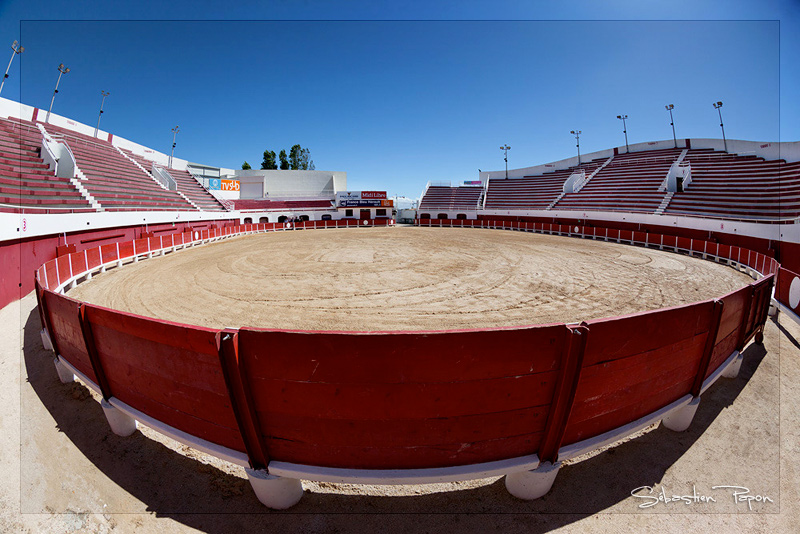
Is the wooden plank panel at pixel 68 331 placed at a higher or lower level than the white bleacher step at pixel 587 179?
lower

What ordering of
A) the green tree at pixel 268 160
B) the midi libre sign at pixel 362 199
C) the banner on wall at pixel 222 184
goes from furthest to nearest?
the green tree at pixel 268 160 < the midi libre sign at pixel 362 199 < the banner on wall at pixel 222 184

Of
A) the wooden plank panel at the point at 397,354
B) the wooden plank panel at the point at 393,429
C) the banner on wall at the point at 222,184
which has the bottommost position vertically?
the wooden plank panel at the point at 393,429

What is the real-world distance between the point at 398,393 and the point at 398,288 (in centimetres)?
707

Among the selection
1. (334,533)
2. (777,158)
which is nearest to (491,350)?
(334,533)

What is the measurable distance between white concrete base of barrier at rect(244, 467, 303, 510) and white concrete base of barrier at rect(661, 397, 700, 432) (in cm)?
433

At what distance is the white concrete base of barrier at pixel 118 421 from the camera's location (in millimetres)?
3510

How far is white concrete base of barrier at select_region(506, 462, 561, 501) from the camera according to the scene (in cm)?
270

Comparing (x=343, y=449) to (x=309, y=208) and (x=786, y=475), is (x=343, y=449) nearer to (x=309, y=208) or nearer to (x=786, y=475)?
(x=786, y=475)

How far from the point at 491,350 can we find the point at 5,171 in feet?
79.4

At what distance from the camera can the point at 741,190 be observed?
23531 millimetres

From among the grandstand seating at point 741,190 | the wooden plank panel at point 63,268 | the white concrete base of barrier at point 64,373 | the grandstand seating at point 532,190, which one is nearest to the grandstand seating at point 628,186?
the grandstand seating at point 741,190

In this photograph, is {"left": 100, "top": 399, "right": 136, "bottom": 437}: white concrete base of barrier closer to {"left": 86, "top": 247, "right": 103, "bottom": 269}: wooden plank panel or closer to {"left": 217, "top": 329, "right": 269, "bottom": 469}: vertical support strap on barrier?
{"left": 217, "top": 329, "right": 269, "bottom": 469}: vertical support strap on barrier

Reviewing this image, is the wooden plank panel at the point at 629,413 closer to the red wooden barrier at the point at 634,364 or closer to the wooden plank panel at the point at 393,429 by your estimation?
the red wooden barrier at the point at 634,364

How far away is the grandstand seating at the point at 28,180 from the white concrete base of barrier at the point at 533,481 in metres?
16.6
